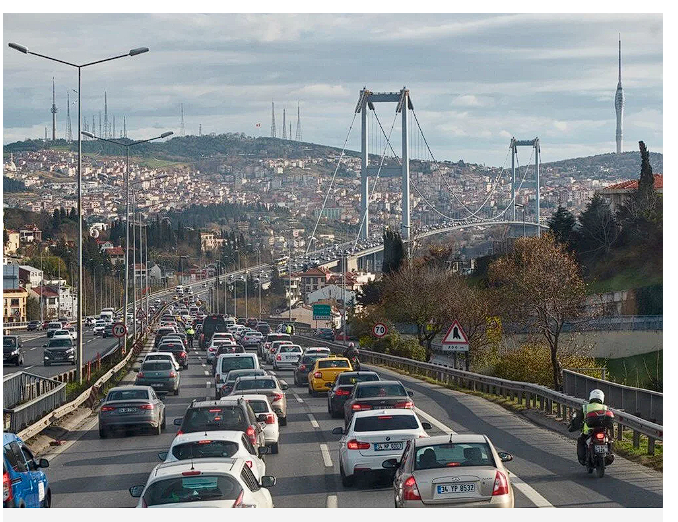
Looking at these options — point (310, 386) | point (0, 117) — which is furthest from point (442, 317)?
point (0, 117)

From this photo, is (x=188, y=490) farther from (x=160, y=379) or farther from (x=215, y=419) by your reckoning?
(x=160, y=379)

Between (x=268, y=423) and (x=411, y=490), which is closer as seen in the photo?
(x=411, y=490)

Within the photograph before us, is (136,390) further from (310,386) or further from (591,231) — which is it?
(591,231)

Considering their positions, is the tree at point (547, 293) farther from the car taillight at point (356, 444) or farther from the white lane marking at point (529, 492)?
the car taillight at point (356, 444)

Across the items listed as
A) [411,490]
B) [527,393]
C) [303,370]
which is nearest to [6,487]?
[411,490]

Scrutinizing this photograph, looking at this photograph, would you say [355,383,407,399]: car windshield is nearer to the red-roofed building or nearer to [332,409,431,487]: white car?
[332,409,431,487]: white car

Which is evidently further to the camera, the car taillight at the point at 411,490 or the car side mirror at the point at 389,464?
the car side mirror at the point at 389,464

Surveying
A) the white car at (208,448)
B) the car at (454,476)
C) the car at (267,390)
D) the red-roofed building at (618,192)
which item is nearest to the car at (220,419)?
the white car at (208,448)
